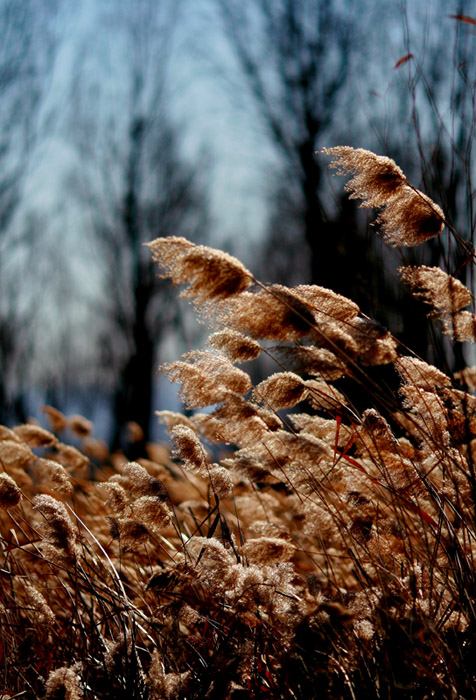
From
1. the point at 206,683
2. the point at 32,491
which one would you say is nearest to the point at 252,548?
the point at 206,683

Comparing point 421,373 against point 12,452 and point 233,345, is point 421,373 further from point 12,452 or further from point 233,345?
point 12,452

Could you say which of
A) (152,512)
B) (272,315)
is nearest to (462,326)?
(272,315)

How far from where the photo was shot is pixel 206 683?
1464 millimetres

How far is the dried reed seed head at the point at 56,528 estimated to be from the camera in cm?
165

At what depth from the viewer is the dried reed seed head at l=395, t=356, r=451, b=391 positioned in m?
1.83

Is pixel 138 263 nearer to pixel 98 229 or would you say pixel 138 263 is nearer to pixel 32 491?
pixel 98 229

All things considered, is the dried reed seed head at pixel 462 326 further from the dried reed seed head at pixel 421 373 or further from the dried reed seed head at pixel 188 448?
the dried reed seed head at pixel 188 448

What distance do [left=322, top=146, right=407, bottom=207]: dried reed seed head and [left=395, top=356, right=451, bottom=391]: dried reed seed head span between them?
48 cm

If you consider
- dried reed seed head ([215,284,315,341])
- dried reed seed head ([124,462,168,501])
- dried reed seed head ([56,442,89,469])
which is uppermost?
dried reed seed head ([215,284,315,341])

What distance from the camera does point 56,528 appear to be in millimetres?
1660

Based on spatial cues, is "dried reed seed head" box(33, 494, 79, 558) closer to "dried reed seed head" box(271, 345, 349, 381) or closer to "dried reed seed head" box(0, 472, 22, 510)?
"dried reed seed head" box(0, 472, 22, 510)

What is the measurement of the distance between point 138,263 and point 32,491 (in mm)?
8459

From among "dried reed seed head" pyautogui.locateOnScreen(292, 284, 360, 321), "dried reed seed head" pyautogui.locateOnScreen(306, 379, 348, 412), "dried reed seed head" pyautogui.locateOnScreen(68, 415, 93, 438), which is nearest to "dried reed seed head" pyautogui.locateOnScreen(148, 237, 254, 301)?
"dried reed seed head" pyautogui.locateOnScreen(292, 284, 360, 321)

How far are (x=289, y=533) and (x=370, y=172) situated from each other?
1168 millimetres
